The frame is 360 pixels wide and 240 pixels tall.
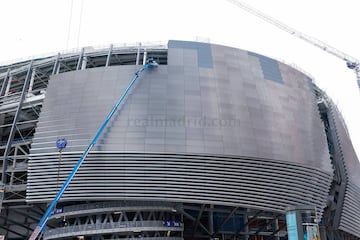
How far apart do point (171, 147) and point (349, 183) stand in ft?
102

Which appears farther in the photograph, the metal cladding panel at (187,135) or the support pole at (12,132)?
the support pole at (12,132)

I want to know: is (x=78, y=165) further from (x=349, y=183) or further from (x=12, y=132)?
(x=349, y=183)

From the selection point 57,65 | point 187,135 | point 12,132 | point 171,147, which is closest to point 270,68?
point 187,135

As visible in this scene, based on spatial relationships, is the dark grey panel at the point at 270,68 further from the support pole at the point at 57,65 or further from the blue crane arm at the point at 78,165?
the support pole at the point at 57,65

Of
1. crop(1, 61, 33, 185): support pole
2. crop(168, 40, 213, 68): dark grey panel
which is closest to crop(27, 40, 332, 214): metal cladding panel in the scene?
crop(168, 40, 213, 68): dark grey panel

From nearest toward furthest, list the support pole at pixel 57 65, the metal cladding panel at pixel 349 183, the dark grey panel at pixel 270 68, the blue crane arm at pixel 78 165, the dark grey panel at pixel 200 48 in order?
the blue crane arm at pixel 78 165
the dark grey panel at pixel 200 48
the dark grey panel at pixel 270 68
the support pole at pixel 57 65
the metal cladding panel at pixel 349 183

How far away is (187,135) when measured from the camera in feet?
134

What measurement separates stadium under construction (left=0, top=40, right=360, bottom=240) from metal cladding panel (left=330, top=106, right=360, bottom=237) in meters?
0.31

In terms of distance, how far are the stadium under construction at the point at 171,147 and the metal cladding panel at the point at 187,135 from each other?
135mm

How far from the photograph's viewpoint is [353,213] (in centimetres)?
5225

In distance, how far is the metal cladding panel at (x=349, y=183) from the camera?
5078cm

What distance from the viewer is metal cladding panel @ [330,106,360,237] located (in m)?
50.8

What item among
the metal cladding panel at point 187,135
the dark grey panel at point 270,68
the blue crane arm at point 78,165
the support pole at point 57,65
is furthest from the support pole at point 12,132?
the dark grey panel at point 270,68

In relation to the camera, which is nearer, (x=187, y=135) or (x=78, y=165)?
(x=78, y=165)
